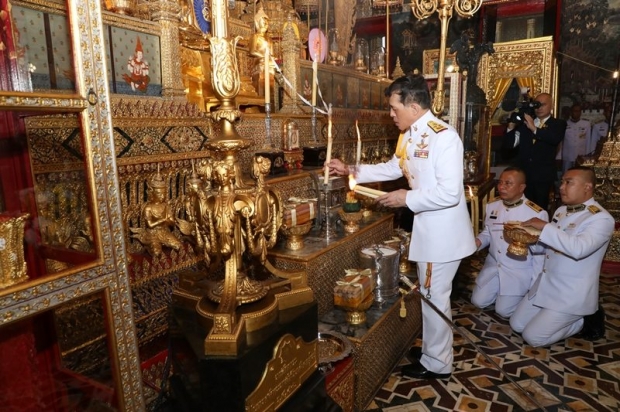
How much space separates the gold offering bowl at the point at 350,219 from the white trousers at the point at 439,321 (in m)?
0.56

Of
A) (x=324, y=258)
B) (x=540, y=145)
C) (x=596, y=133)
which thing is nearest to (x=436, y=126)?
(x=324, y=258)

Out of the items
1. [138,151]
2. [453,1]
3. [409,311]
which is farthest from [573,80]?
[138,151]

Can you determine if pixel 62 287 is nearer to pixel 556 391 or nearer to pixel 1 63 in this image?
pixel 1 63

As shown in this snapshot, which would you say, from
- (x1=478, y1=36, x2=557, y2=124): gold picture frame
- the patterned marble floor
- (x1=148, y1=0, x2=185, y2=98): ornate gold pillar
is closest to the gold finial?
(x1=148, y1=0, x2=185, y2=98): ornate gold pillar

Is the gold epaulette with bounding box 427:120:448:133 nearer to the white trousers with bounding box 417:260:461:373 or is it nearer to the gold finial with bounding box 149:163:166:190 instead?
the white trousers with bounding box 417:260:461:373

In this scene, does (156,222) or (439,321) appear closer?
(156,222)

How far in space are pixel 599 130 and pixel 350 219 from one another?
31.9ft

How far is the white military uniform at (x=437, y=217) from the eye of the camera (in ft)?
8.49

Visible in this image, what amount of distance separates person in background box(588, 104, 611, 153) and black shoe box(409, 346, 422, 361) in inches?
363

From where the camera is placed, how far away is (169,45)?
296 cm

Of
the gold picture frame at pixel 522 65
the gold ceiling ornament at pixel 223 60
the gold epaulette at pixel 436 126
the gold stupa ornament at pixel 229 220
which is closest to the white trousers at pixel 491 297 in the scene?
the gold epaulette at pixel 436 126

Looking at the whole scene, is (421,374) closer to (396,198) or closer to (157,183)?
(396,198)

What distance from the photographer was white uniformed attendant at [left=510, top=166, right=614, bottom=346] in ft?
10.3

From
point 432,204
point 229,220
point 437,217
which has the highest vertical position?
point 229,220
